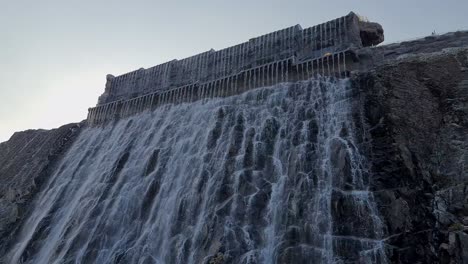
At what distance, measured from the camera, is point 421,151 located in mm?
15281

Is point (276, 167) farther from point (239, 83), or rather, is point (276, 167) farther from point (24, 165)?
point (24, 165)

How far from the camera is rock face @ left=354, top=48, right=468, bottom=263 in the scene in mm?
12859

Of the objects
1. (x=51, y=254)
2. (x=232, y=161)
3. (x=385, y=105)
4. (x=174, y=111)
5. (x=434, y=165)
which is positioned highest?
(x=174, y=111)

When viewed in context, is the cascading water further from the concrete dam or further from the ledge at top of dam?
the ledge at top of dam

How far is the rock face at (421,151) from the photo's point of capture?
12859 mm

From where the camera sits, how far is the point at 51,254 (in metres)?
20.7

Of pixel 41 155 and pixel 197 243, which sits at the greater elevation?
pixel 41 155

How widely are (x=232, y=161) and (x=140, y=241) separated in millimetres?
5717

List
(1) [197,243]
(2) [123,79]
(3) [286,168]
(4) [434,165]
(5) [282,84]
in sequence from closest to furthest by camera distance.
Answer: (4) [434,165] < (1) [197,243] < (3) [286,168] < (5) [282,84] < (2) [123,79]

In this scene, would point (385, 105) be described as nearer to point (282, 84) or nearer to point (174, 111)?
point (282, 84)

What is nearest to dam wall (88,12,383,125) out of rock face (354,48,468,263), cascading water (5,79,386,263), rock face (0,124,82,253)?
cascading water (5,79,386,263)

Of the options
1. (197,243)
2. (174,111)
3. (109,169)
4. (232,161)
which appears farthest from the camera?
(174,111)

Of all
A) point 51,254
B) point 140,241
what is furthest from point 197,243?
point 51,254

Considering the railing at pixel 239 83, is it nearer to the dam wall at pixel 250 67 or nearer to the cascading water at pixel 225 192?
the dam wall at pixel 250 67
